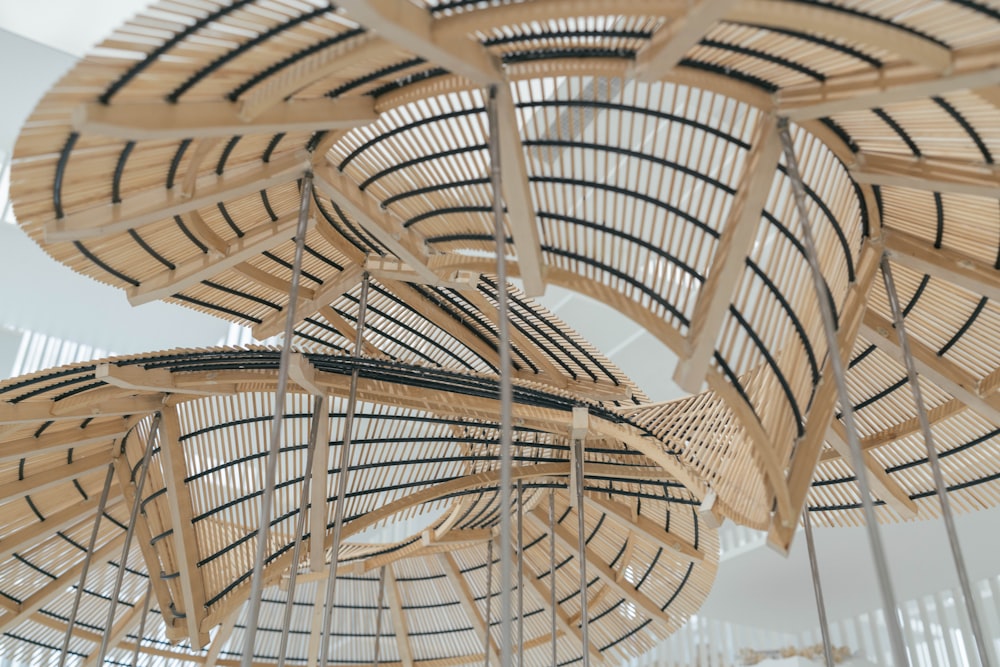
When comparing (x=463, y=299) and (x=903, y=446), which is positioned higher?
(x=463, y=299)

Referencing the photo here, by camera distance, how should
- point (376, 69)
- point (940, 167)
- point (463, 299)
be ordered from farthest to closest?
point (463, 299) → point (940, 167) → point (376, 69)

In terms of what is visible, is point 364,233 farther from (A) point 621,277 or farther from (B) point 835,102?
(B) point 835,102

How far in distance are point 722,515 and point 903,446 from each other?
4.73 meters

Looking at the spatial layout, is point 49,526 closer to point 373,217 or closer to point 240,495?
point 240,495

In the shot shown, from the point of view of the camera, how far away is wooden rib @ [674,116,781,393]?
344 inches

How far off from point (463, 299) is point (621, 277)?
4409mm

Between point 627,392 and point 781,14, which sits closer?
point 781,14

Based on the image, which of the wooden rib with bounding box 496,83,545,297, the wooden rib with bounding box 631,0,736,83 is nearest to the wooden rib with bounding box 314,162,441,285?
the wooden rib with bounding box 496,83,545,297

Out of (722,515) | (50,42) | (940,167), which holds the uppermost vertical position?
(50,42)

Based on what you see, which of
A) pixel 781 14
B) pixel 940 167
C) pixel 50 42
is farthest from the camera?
pixel 50 42

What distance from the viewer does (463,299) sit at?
15.1 meters

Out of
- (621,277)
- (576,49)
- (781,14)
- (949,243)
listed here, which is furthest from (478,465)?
(781,14)

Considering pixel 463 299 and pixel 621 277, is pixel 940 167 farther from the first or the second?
pixel 463 299

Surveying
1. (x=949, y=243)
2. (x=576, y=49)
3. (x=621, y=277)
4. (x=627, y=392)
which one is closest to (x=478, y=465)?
(x=627, y=392)
